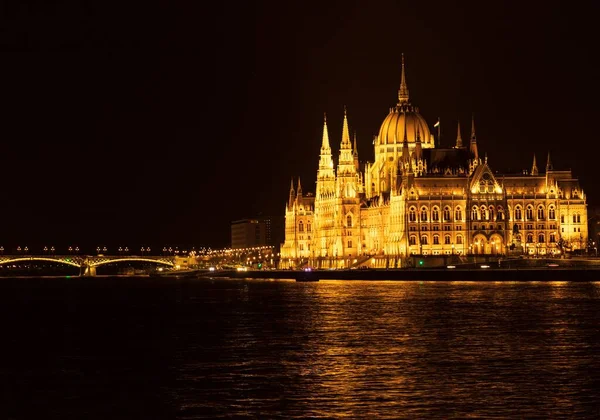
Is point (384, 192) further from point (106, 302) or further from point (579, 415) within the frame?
point (579, 415)

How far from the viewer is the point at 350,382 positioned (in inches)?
1788

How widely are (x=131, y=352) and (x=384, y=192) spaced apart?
12964cm

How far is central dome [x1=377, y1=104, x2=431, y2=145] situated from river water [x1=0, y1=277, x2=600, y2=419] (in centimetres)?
9734

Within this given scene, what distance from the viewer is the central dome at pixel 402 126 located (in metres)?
187

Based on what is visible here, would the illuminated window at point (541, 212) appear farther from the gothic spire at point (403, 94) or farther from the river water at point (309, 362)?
the river water at point (309, 362)

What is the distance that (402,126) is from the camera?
188m

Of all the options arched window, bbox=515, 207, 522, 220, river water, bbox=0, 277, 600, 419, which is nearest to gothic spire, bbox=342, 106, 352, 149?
arched window, bbox=515, 207, 522, 220

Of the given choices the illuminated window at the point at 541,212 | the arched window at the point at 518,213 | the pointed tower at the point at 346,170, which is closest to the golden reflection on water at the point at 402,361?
the arched window at the point at 518,213

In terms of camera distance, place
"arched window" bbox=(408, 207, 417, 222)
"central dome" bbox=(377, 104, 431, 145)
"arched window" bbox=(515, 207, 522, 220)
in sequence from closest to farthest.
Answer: "arched window" bbox=(408, 207, 417, 222) < "arched window" bbox=(515, 207, 522, 220) < "central dome" bbox=(377, 104, 431, 145)

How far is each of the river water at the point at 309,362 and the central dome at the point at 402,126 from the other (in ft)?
319

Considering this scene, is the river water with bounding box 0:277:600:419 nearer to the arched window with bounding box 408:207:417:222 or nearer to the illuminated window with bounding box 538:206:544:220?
the arched window with bounding box 408:207:417:222

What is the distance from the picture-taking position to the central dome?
187 metres

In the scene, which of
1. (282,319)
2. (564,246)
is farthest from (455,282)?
(282,319)

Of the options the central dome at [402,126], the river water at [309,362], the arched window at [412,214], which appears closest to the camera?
the river water at [309,362]
